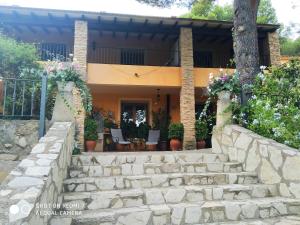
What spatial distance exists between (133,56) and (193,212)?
11087mm

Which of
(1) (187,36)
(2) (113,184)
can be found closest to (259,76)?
(2) (113,184)

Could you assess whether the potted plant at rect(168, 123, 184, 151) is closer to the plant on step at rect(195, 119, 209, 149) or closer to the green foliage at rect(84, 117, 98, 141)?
the plant on step at rect(195, 119, 209, 149)

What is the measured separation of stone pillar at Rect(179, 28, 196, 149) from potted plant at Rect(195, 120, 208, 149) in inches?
9.5

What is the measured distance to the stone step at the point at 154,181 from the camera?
3.68 metres

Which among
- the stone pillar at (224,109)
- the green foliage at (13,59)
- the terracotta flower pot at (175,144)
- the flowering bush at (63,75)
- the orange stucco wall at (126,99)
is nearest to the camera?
the flowering bush at (63,75)

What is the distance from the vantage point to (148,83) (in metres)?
11.1

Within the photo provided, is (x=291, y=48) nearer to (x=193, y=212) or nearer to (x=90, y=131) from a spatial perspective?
(x=90, y=131)

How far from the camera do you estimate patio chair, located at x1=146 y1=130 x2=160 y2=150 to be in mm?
11328

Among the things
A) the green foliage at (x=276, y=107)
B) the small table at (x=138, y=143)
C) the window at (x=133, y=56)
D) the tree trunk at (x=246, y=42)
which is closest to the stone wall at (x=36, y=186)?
the green foliage at (x=276, y=107)

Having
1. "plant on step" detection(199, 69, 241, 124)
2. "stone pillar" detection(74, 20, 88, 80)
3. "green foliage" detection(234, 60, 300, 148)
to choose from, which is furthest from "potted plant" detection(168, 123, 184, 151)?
"green foliage" detection(234, 60, 300, 148)

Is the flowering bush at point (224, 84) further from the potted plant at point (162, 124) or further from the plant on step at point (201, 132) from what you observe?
the potted plant at point (162, 124)

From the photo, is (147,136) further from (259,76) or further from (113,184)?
(113,184)

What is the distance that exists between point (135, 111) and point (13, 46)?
24.5ft

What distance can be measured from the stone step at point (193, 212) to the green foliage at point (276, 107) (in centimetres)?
125
